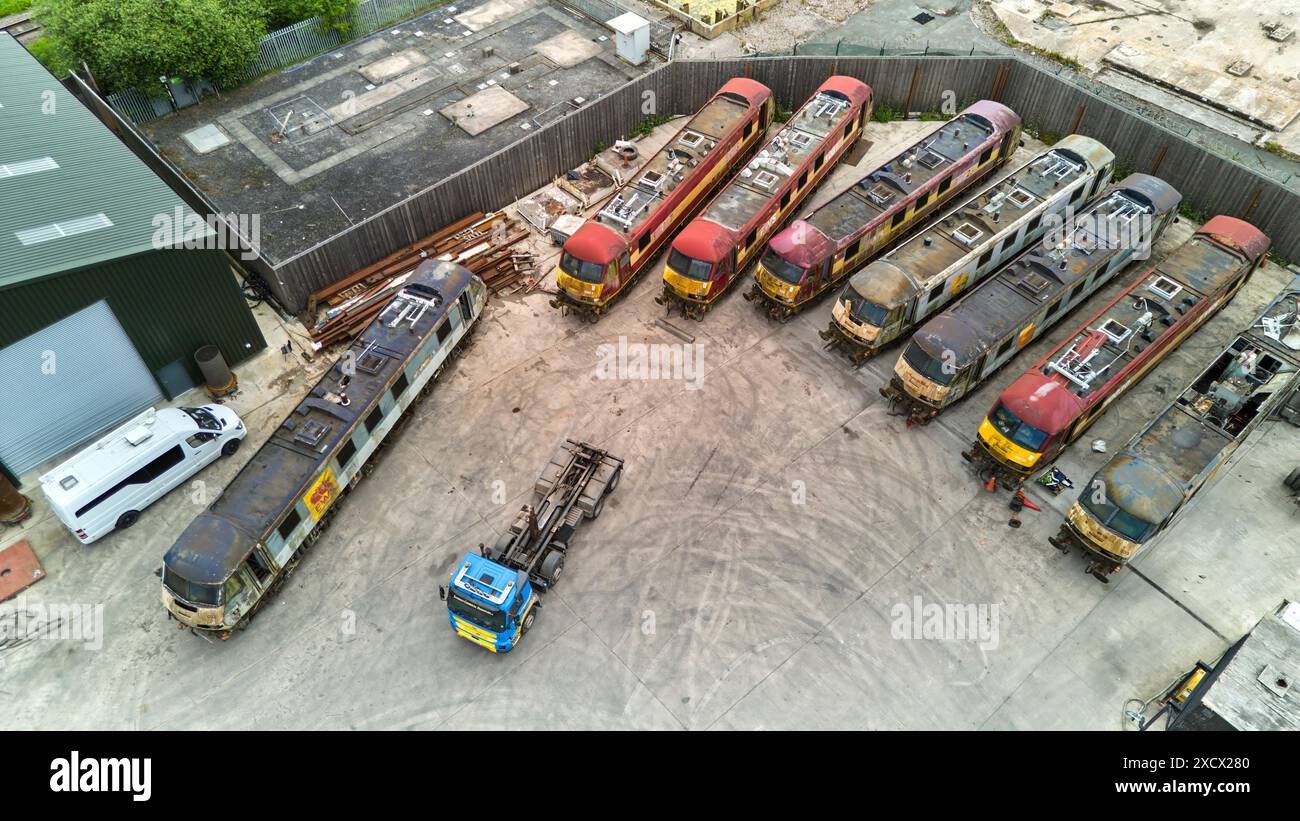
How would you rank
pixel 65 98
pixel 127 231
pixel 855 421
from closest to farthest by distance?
pixel 127 231
pixel 855 421
pixel 65 98

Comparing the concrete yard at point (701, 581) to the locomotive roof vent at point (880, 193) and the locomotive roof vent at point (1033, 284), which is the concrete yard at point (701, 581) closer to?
the locomotive roof vent at point (1033, 284)

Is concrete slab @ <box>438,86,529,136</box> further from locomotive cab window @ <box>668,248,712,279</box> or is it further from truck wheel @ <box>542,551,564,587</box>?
truck wheel @ <box>542,551,564,587</box>

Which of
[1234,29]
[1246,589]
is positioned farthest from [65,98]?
[1234,29]

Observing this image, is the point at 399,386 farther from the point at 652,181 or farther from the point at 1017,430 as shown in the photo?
the point at 1017,430

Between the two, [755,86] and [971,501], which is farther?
[755,86]

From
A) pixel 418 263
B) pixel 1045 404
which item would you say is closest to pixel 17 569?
pixel 418 263
